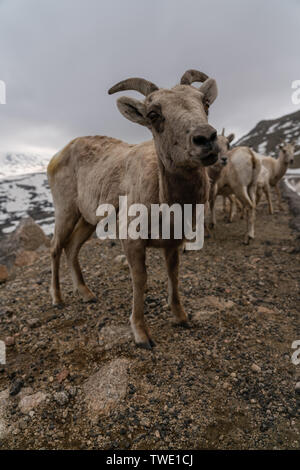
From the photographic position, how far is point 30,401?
2.88 m

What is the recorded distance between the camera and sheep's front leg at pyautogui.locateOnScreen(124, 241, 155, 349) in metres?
3.56

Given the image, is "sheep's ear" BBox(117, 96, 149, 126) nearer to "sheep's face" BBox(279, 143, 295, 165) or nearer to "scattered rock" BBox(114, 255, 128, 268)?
"scattered rock" BBox(114, 255, 128, 268)

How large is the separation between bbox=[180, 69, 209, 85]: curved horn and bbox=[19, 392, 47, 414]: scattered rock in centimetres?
435

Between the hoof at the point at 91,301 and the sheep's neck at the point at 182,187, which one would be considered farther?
the hoof at the point at 91,301

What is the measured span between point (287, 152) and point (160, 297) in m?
13.2

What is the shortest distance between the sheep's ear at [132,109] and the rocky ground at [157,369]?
9.92 feet

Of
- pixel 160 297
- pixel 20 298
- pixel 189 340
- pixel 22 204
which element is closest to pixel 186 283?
pixel 160 297

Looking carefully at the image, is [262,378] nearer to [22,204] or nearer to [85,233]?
[85,233]

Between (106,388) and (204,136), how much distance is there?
9.43ft

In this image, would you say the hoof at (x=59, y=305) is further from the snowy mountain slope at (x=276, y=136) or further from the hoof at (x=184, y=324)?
the snowy mountain slope at (x=276, y=136)

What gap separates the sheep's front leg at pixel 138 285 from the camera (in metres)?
3.56

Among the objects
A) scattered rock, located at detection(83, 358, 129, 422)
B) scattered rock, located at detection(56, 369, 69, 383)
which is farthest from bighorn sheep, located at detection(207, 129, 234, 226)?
scattered rock, located at detection(56, 369, 69, 383)
